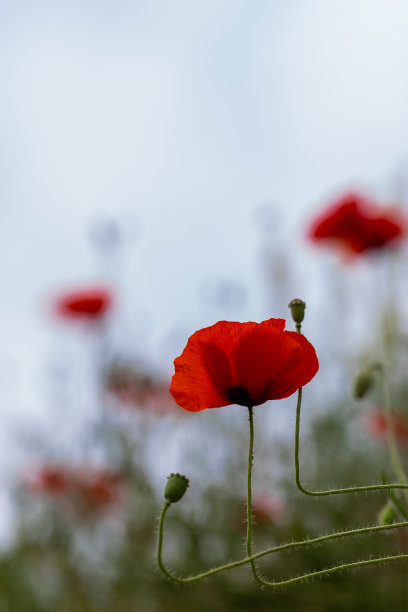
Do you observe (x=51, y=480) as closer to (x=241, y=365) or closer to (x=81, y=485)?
(x=81, y=485)

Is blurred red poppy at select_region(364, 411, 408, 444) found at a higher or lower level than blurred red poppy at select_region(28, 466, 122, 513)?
higher

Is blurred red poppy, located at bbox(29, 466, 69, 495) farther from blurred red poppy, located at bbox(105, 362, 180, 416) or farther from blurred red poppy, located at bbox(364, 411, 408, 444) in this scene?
blurred red poppy, located at bbox(364, 411, 408, 444)

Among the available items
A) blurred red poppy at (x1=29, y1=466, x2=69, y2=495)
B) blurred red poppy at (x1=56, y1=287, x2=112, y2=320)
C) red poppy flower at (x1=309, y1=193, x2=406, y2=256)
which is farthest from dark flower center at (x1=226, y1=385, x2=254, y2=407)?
blurred red poppy at (x1=29, y1=466, x2=69, y2=495)

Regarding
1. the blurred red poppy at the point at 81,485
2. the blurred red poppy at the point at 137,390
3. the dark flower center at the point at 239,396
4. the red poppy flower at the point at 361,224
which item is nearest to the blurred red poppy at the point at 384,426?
the red poppy flower at the point at 361,224

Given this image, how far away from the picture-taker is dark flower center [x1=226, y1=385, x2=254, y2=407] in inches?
29.2

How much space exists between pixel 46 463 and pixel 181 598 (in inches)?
31.5

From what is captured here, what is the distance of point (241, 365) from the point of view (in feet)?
2.39

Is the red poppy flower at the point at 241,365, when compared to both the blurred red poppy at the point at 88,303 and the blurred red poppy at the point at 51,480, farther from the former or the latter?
the blurred red poppy at the point at 51,480

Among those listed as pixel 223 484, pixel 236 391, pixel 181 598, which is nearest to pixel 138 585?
pixel 181 598

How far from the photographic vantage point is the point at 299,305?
0.72 m

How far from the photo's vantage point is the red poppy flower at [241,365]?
0.71m

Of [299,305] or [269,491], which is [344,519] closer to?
[269,491]

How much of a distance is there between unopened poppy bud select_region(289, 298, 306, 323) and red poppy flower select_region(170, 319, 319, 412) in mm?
16

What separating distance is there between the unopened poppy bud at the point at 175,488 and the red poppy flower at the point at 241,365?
8 cm
